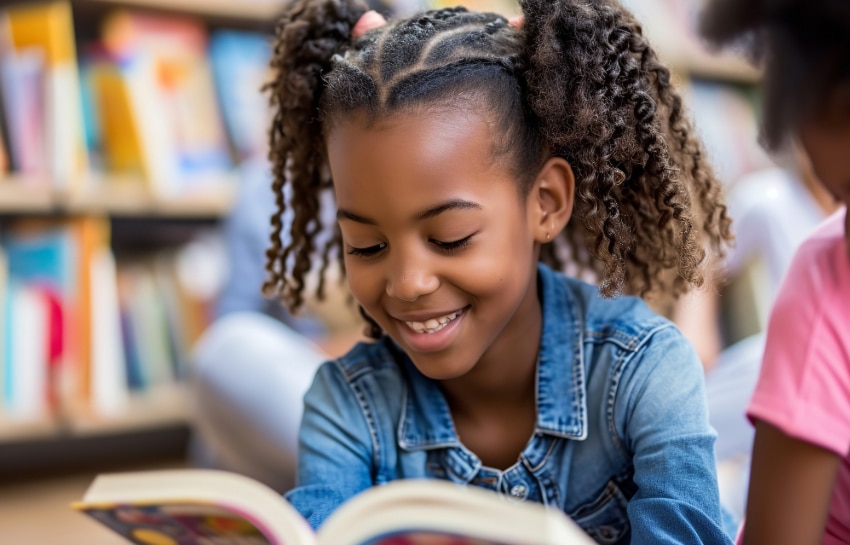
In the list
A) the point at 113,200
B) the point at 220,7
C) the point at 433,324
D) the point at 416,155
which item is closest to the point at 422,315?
the point at 433,324

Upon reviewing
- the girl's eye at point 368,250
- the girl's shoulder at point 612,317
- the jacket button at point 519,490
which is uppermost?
the girl's eye at point 368,250

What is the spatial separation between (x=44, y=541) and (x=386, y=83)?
1205 mm

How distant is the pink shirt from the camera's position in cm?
65

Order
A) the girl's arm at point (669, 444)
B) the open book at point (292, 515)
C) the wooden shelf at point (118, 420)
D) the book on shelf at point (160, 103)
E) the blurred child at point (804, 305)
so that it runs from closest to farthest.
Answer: the open book at point (292, 515), the blurred child at point (804, 305), the girl's arm at point (669, 444), the wooden shelf at point (118, 420), the book on shelf at point (160, 103)

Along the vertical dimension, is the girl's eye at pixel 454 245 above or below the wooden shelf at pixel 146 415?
above

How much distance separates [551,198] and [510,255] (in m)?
0.09

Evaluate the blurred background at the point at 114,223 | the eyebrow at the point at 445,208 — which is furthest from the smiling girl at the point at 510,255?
the blurred background at the point at 114,223

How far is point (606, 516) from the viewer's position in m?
0.90

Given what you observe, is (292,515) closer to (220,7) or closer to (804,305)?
(804,305)

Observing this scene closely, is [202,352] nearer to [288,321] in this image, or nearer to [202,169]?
[288,321]

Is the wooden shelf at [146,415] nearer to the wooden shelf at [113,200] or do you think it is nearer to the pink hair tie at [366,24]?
the wooden shelf at [113,200]

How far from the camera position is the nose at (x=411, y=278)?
A: 800 millimetres

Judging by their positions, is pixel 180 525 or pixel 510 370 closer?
pixel 180 525

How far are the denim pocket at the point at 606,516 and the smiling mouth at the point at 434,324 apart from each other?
0.77ft
